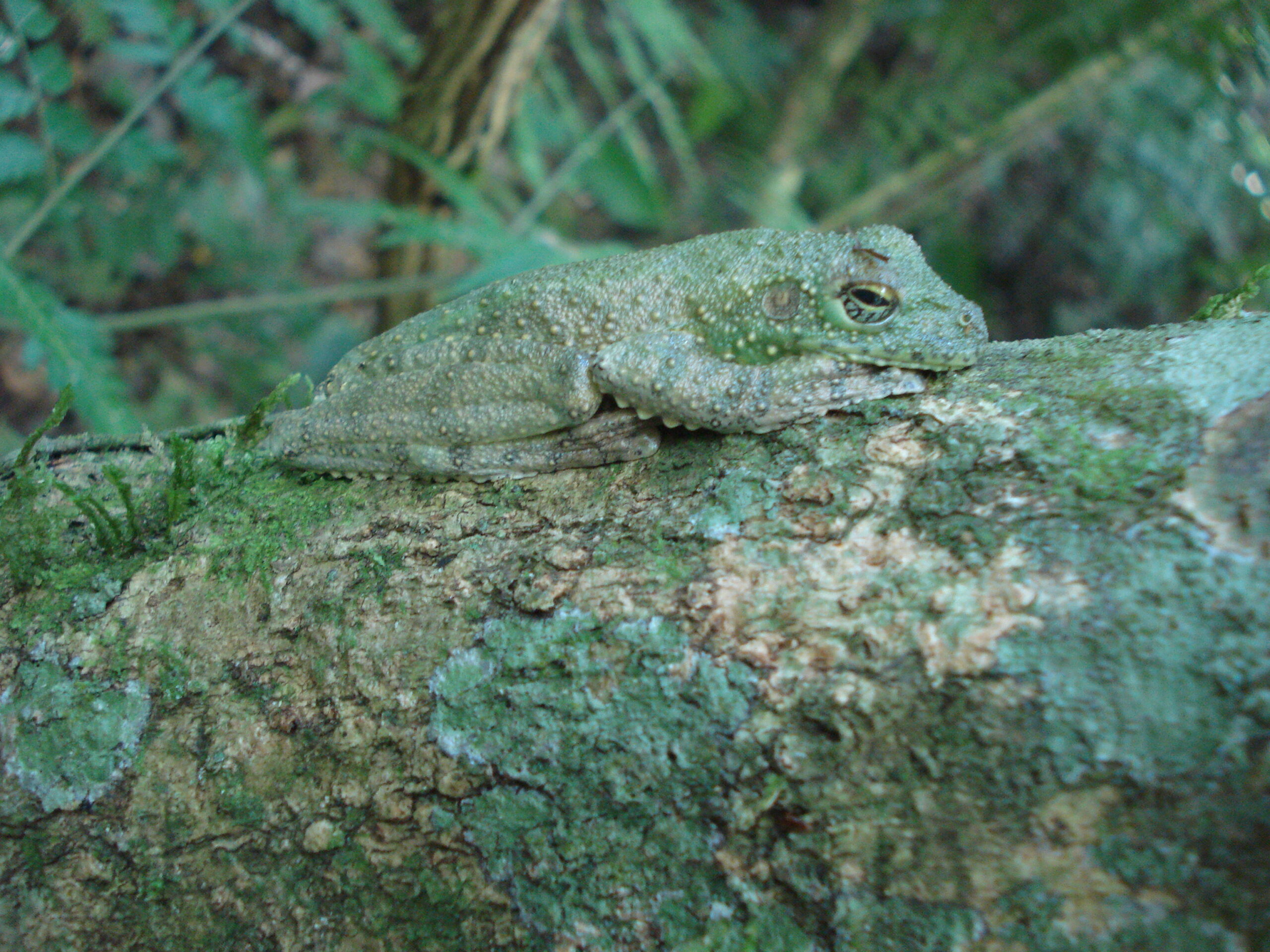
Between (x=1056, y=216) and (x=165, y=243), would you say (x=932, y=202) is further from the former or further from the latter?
(x=165, y=243)

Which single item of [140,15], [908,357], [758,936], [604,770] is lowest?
[758,936]

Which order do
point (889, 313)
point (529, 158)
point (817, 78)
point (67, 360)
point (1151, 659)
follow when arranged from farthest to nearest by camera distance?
point (817, 78) → point (529, 158) → point (67, 360) → point (889, 313) → point (1151, 659)

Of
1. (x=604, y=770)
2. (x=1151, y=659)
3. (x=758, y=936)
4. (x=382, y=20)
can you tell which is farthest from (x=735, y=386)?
(x=382, y=20)

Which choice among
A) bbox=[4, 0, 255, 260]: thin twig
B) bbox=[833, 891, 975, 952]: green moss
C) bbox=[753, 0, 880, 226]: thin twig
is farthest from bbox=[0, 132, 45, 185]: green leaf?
bbox=[753, 0, 880, 226]: thin twig

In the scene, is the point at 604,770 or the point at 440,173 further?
the point at 440,173

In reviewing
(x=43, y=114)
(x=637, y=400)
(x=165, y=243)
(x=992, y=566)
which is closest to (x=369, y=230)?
(x=165, y=243)

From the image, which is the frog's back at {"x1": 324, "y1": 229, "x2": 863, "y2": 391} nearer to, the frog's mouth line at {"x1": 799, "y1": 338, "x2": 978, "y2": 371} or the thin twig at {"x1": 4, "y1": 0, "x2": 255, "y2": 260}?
the frog's mouth line at {"x1": 799, "y1": 338, "x2": 978, "y2": 371}

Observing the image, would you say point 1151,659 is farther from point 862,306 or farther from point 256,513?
point 256,513
